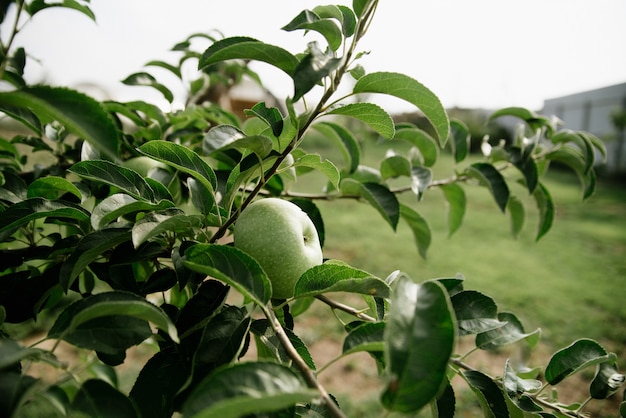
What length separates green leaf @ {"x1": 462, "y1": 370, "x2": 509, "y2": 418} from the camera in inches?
27.7

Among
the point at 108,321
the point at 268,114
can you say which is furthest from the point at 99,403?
the point at 268,114

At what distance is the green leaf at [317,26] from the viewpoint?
64cm

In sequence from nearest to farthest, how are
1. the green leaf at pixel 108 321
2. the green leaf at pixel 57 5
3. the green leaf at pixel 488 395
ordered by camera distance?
1. the green leaf at pixel 108 321
2. the green leaf at pixel 488 395
3. the green leaf at pixel 57 5

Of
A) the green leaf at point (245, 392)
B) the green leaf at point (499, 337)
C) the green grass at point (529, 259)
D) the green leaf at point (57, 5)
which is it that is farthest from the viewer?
the green grass at point (529, 259)

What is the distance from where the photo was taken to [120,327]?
0.54 metres

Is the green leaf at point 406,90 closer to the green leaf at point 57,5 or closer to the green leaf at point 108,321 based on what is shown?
the green leaf at point 108,321

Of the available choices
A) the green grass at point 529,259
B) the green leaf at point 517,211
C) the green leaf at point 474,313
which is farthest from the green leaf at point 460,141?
the green grass at point 529,259

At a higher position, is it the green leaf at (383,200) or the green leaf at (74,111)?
the green leaf at (74,111)

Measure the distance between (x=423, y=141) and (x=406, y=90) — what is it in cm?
73

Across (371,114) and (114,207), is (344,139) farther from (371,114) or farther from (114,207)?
(114,207)

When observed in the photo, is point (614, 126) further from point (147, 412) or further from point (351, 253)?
point (147, 412)

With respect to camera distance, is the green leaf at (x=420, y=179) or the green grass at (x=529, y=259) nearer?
the green leaf at (x=420, y=179)

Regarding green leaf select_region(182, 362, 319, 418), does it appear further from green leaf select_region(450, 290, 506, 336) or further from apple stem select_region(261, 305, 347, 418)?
green leaf select_region(450, 290, 506, 336)

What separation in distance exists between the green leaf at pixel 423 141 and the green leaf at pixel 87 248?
955mm
